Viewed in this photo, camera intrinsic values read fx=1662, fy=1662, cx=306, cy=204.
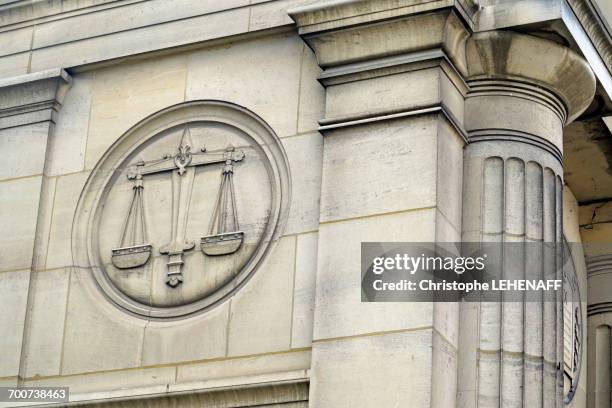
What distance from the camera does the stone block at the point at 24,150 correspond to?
1884 centimetres

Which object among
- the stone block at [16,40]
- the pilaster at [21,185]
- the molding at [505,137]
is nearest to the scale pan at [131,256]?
the pilaster at [21,185]

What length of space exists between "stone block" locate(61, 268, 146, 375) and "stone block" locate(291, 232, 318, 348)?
178 centimetres

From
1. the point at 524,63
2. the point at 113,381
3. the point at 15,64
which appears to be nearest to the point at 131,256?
the point at 113,381

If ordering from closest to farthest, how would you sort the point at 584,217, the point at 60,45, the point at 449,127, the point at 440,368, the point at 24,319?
1. the point at 440,368
2. the point at 449,127
3. the point at 24,319
4. the point at 60,45
5. the point at 584,217

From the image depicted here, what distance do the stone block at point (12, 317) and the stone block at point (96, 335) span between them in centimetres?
54

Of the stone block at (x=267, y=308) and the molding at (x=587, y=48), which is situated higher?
the molding at (x=587, y=48)

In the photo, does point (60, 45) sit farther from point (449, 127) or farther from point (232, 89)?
point (449, 127)

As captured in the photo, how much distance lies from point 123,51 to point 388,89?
137 inches

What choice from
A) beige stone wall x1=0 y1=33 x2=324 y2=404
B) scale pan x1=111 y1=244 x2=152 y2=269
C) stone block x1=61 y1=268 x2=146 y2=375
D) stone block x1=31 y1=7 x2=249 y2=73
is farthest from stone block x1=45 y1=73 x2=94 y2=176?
stone block x1=61 y1=268 x2=146 y2=375

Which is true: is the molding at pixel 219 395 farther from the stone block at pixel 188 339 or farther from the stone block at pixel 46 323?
the stone block at pixel 46 323

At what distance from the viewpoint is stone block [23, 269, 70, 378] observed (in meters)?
17.8

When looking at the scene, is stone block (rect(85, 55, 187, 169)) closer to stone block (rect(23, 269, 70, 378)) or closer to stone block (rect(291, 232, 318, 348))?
stone block (rect(23, 269, 70, 378))

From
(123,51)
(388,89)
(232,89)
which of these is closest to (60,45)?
(123,51)

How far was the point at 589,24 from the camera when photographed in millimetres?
17906
